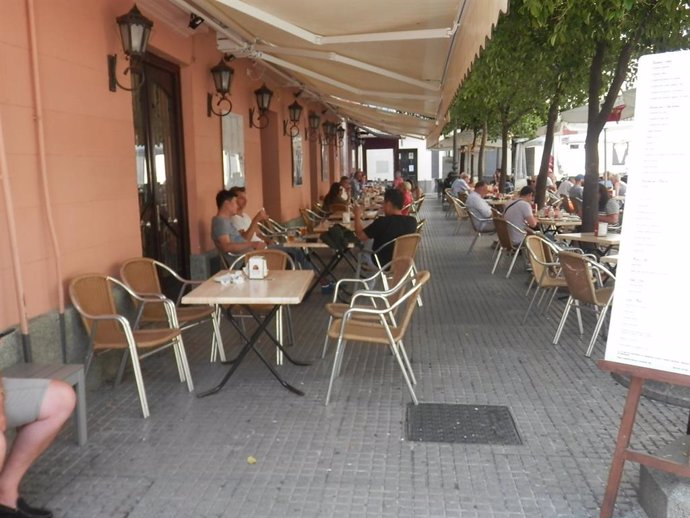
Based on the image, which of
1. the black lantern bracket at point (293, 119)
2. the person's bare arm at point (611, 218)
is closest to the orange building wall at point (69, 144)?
the black lantern bracket at point (293, 119)

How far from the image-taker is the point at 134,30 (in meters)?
4.48

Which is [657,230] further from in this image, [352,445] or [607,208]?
Answer: [607,208]

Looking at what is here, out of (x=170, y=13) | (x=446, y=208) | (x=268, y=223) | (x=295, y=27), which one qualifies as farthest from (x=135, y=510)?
(x=446, y=208)

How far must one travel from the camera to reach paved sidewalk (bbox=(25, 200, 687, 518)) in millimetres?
2754

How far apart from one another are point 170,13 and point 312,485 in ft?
15.2

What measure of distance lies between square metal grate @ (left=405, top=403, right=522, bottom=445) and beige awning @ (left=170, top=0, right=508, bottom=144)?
2.06 meters

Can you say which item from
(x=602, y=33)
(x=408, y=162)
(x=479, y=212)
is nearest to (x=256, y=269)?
(x=602, y=33)

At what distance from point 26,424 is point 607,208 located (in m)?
8.29

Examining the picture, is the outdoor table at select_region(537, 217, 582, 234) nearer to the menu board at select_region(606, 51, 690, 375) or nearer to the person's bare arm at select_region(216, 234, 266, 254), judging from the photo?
the person's bare arm at select_region(216, 234, 266, 254)

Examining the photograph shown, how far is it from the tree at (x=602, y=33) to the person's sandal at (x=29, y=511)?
4.60 metres

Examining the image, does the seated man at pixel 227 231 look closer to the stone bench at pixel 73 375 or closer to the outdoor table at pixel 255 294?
the outdoor table at pixel 255 294

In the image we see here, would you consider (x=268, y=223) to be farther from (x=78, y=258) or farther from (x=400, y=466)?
(x=400, y=466)

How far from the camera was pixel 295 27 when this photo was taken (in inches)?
194

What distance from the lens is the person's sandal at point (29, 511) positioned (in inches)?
100
